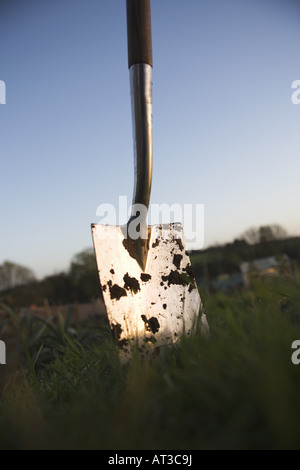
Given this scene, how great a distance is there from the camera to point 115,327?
3.99 ft

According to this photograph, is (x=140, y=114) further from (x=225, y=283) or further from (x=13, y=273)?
(x=13, y=273)

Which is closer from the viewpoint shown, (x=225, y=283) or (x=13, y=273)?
(x=225, y=283)

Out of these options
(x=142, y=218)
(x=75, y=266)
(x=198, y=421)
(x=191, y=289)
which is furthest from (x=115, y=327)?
(x=75, y=266)

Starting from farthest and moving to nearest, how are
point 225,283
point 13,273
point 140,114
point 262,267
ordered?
point 13,273, point 225,283, point 262,267, point 140,114

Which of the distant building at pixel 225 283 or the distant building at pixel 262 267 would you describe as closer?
the distant building at pixel 262 267

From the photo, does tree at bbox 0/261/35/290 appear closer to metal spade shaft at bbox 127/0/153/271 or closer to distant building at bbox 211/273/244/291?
distant building at bbox 211/273/244/291

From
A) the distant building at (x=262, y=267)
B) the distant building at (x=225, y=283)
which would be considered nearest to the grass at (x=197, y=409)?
the distant building at (x=262, y=267)

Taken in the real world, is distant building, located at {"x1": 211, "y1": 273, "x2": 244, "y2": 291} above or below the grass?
below

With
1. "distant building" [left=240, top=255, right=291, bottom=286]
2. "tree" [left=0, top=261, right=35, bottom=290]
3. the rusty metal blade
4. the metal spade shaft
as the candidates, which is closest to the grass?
the rusty metal blade

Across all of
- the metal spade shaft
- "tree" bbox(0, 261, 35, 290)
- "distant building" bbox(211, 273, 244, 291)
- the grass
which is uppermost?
the metal spade shaft

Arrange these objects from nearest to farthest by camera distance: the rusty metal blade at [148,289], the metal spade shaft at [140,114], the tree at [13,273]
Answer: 1. the rusty metal blade at [148,289]
2. the metal spade shaft at [140,114]
3. the tree at [13,273]

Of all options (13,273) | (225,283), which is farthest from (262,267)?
(13,273)

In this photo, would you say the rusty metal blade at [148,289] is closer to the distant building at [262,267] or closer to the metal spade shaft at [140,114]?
the metal spade shaft at [140,114]

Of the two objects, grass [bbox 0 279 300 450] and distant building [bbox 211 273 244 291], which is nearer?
grass [bbox 0 279 300 450]
